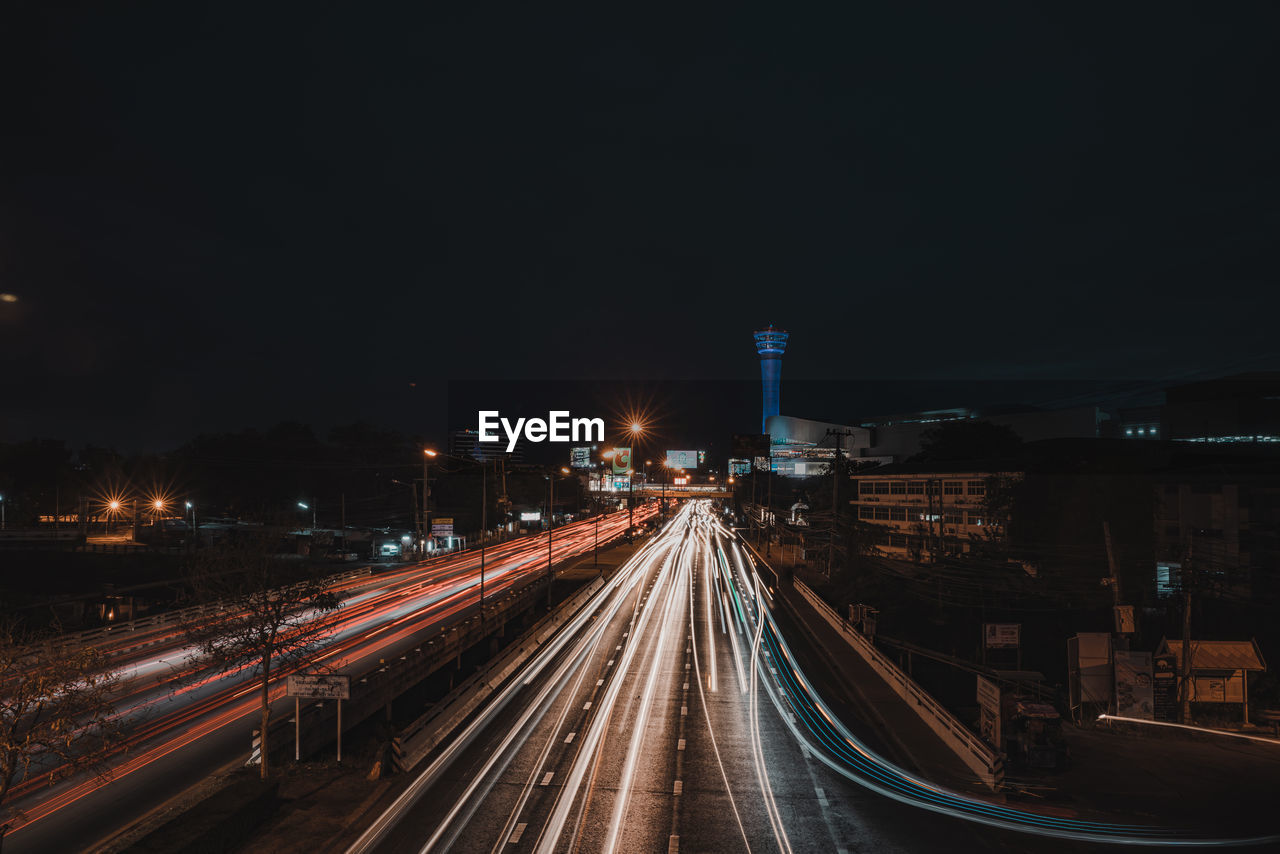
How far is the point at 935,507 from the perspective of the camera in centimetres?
6969

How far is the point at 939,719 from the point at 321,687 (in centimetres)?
1621

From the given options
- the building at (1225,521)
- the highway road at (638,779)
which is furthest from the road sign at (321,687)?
the building at (1225,521)

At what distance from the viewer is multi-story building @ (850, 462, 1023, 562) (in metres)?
54.9

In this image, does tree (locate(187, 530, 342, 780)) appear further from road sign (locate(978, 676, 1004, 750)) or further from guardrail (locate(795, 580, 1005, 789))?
road sign (locate(978, 676, 1004, 750))

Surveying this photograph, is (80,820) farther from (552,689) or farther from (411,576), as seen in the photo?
(411,576)

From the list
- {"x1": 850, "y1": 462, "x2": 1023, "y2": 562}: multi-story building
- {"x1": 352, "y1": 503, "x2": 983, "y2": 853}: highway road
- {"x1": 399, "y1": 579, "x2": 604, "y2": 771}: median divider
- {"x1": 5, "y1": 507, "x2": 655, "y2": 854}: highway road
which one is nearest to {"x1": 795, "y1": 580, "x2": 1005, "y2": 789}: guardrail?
{"x1": 352, "y1": 503, "x2": 983, "y2": 853}: highway road

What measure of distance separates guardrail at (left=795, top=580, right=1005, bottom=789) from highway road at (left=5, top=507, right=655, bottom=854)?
16.8 m

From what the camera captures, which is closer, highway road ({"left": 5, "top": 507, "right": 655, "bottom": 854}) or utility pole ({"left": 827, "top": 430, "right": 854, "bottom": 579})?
highway road ({"left": 5, "top": 507, "right": 655, "bottom": 854})

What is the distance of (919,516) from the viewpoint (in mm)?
72438

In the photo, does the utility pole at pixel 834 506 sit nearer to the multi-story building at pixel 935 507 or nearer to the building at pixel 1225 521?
the multi-story building at pixel 935 507

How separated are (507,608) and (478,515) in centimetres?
8335

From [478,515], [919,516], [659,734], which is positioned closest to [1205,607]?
[919,516]

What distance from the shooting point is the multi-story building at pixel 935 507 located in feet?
180

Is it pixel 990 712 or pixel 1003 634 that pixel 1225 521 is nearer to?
pixel 1003 634
